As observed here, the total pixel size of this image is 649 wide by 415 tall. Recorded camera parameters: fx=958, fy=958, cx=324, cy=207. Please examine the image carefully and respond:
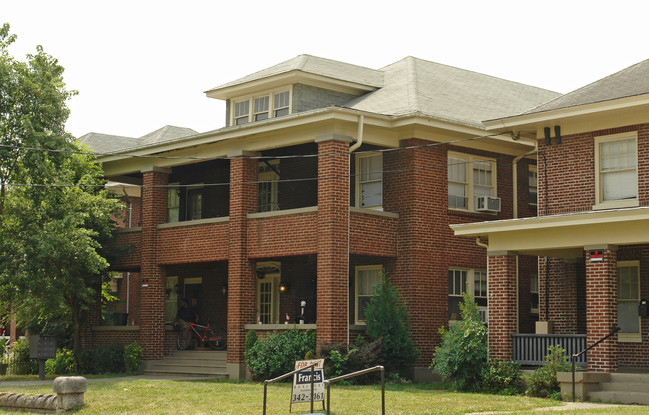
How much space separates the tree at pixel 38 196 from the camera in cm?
2853

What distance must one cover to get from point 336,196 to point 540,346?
7.00 metres

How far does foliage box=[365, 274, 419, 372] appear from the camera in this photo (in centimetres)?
2562

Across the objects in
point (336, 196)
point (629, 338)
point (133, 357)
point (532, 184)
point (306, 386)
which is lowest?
point (133, 357)

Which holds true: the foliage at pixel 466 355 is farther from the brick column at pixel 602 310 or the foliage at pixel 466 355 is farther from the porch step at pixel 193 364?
the porch step at pixel 193 364

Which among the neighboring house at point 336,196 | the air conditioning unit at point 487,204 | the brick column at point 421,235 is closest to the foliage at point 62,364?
the neighboring house at point 336,196

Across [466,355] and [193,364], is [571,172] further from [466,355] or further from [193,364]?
[193,364]

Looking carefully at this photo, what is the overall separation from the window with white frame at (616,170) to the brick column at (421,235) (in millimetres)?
5505

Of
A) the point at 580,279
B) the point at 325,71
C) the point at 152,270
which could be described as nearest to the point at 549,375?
the point at 580,279

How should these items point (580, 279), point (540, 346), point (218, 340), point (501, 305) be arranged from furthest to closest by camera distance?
point (218, 340)
point (580, 279)
point (501, 305)
point (540, 346)

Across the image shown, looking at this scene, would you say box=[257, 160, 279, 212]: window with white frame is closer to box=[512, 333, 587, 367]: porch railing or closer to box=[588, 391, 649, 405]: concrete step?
box=[512, 333, 587, 367]: porch railing

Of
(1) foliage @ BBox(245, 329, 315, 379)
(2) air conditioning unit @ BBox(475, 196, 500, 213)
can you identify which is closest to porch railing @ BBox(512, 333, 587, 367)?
(1) foliage @ BBox(245, 329, 315, 379)

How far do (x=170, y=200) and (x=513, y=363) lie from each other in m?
16.8

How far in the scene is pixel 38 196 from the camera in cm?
2923

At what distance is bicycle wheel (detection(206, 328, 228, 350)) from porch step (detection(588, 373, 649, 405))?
14610 mm
